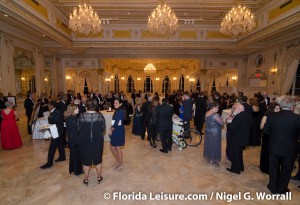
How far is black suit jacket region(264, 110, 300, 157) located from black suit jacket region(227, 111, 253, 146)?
2.04 ft

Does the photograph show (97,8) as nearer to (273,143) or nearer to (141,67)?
(273,143)

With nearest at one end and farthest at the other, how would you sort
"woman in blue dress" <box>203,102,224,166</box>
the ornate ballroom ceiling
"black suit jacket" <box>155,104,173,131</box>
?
1. "woman in blue dress" <box>203,102,224,166</box>
2. "black suit jacket" <box>155,104,173,131</box>
3. the ornate ballroom ceiling

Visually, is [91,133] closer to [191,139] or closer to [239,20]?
[191,139]

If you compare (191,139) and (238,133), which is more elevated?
(238,133)

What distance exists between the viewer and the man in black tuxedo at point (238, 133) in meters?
3.65

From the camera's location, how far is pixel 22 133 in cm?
696

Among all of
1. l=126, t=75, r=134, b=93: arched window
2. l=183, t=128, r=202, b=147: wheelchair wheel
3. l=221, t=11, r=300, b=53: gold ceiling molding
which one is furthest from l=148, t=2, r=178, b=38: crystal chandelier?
l=126, t=75, r=134, b=93: arched window

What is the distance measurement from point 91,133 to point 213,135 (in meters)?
2.86

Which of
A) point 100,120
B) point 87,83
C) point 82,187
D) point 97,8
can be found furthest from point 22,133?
point 87,83

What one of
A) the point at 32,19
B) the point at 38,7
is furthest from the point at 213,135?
the point at 38,7

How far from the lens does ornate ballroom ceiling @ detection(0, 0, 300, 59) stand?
6711 mm

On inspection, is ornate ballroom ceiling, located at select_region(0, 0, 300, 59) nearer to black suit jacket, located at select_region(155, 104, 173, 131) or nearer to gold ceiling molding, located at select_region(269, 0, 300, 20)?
gold ceiling molding, located at select_region(269, 0, 300, 20)

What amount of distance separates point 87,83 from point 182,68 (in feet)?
34.0

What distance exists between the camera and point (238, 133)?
12.2ft
